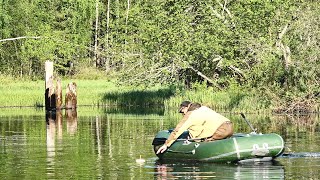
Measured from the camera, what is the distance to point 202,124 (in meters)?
19.1

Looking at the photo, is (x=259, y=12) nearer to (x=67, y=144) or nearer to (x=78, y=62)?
(x=67, y=144)

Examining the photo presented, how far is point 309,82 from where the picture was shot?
35281 mm

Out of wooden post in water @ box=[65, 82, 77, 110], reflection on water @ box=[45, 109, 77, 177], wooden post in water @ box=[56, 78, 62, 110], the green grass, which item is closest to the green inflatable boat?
reflection on water @ box=[45, 109, 77, 177]

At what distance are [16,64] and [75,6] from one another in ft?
21.5

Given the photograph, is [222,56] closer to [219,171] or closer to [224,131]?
[224,131]

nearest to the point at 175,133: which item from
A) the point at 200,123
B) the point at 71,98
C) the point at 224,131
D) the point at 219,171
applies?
the point at 200,123

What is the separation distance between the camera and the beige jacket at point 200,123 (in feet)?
62.6

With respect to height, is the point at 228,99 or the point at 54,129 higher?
the point at 228,99

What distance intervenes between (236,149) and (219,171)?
0.90 metres

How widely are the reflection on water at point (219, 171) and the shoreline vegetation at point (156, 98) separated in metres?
16.9

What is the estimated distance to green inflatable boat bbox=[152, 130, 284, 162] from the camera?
727 inches

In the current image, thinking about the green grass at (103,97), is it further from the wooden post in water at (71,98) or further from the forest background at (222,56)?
the wooden post in water at (71,98)

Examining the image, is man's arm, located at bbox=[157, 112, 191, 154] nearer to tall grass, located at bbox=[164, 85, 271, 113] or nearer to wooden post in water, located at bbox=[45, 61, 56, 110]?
tall grass, located at bbox=[164, 85, 271, 113]

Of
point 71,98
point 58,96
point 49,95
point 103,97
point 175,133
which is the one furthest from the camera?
point 103,97
